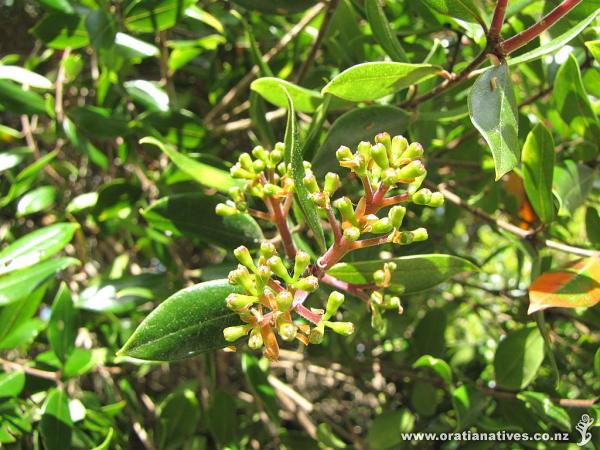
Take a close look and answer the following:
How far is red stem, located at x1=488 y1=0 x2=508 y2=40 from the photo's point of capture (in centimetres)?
87

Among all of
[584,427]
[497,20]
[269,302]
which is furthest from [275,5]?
[584,427]

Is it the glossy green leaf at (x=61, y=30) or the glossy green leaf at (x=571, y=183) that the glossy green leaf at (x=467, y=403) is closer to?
the glossy green leaf at (x=571, y=183)

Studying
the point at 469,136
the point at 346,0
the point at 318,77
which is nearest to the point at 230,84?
the point at 318,77

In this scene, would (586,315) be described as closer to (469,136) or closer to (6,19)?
(469,136)

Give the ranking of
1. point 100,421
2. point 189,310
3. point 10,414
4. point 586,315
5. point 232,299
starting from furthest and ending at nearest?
point 586,315 → point 100,421 → point 10,414 → point 189,310 → point 232,299

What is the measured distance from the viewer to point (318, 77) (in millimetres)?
1604

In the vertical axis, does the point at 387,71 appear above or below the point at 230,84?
above

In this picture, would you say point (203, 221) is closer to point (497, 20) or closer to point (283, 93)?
point (283, 93)

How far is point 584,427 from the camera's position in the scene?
1296 millimetres

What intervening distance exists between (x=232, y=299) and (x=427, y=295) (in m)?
1.64

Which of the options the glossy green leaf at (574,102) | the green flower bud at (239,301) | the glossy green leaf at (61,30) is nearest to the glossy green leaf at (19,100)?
the glossy green leaf at (61,30)

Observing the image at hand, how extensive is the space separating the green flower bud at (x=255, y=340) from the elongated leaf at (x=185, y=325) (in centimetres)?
15

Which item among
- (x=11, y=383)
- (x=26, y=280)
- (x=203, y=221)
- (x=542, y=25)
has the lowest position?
(x=11, y=383)

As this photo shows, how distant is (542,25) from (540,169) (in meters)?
0.39
